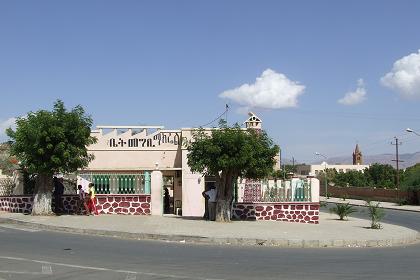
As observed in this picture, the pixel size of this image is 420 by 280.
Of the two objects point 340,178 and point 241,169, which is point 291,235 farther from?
point 340,178

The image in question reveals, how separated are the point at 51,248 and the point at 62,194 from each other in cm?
986

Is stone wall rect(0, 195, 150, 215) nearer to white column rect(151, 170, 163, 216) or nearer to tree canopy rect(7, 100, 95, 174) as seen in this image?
white column rect(151, 170, 163, 216)

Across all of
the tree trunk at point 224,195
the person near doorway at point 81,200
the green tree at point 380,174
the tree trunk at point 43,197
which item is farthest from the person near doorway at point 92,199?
the green tree at point 380,174

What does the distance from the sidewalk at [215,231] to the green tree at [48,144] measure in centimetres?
→ 147

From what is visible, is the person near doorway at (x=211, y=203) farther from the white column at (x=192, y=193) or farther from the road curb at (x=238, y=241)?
the white column at (x=192, y=193)

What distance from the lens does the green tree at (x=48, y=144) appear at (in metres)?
21.0

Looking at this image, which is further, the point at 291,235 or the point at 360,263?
the point at 291,235

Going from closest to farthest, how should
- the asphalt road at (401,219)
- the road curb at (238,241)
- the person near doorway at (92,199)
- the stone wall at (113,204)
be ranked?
the road curb at (238,241) → the person near doorway at (92,199) → the stone wall at (113,204) → the asphalt road at (401,219)

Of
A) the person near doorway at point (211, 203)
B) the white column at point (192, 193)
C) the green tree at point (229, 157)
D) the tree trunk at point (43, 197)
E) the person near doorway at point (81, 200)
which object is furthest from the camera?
the white column at point (192, 193)

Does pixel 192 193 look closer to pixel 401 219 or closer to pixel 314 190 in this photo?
pixel 314 190

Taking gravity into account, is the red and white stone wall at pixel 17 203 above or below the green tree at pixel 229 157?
below

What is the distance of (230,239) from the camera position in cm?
1688

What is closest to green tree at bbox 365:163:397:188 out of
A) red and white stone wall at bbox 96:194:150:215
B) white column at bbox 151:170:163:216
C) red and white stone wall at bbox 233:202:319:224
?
red and white stone wall at bbox 233:202:319:224

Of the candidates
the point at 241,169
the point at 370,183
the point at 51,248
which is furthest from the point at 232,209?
the point at 370,183
